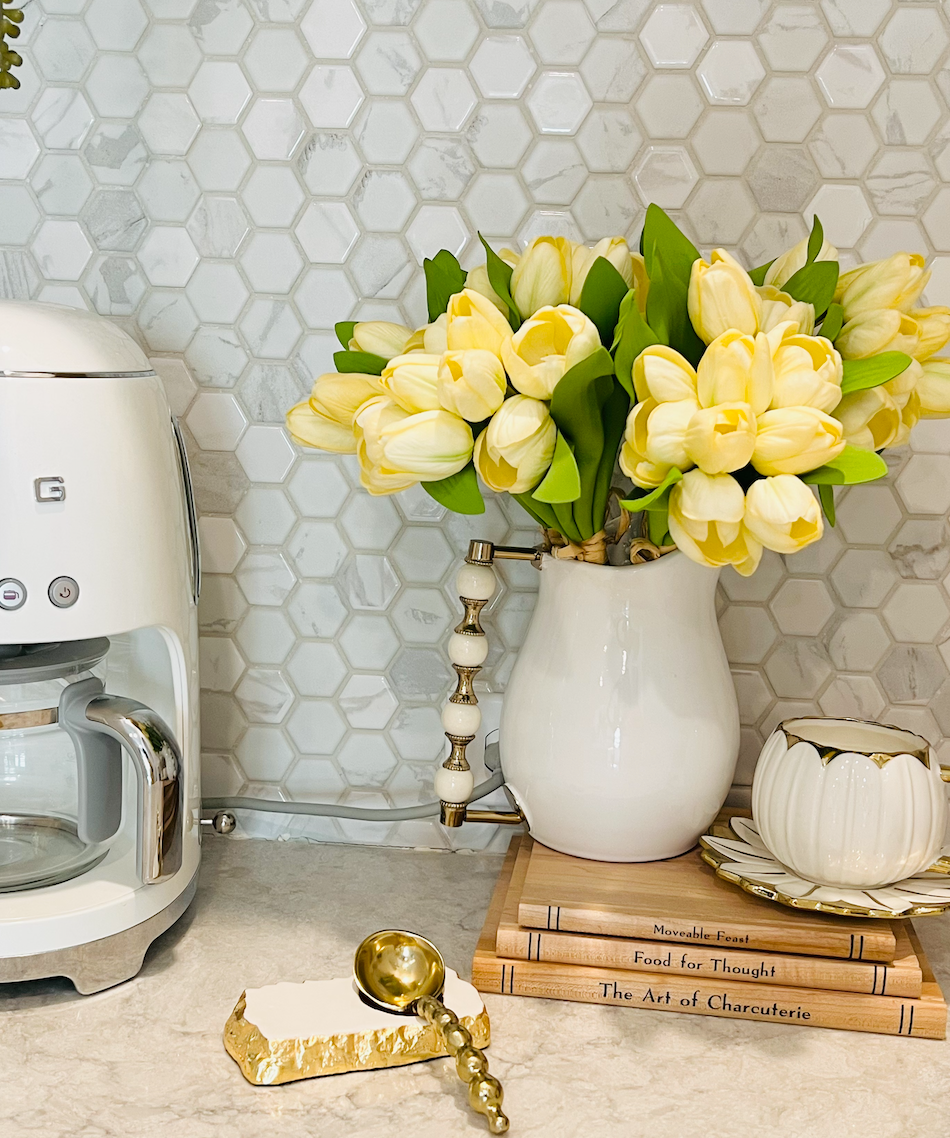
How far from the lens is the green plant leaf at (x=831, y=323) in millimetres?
754

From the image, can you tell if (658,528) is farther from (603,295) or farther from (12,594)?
(12,594)

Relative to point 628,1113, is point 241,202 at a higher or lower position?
higher

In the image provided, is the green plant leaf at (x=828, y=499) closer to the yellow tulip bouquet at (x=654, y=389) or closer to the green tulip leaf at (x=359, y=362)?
the yellow tulip bouquet at (x=654, y=389)

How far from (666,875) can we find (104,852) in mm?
421

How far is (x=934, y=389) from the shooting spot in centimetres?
79

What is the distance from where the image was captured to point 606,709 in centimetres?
82

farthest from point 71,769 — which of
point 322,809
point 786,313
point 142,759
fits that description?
point 786,313

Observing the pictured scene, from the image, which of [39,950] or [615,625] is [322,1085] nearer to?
[39,950]

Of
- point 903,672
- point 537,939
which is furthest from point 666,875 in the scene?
point 903,672

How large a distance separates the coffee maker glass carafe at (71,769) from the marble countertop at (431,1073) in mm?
91

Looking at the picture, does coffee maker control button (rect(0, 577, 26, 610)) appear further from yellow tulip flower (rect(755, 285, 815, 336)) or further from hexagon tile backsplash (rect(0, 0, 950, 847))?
yellow tulip flower (rect(755, 285, 815, 336))

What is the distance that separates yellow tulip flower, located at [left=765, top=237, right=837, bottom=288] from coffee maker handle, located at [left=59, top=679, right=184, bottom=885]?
0.54 meters

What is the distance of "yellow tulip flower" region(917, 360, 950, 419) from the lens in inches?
31.2

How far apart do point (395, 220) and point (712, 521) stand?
1.53ft
